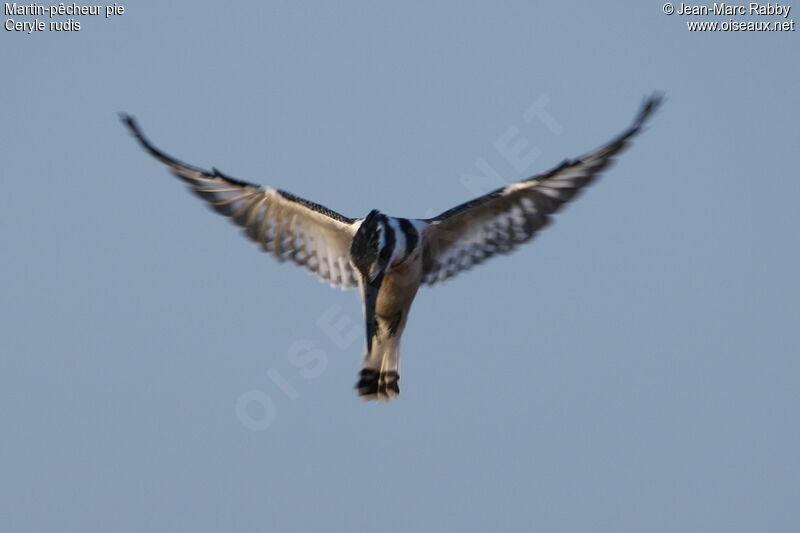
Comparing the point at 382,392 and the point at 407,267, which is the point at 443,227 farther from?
the point at 382,392

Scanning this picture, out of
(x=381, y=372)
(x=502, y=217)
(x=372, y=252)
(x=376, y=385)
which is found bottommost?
(x=376, y=385)

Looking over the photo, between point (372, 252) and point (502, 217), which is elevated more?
point (502, 217)

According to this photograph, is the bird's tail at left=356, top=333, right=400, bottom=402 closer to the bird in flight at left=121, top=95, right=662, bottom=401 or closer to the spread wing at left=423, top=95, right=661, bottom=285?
the bird in flight at left=121, top=95, right=662, bottom=401

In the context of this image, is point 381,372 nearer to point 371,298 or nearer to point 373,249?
point 371,298

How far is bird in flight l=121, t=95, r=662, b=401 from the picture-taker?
1245cm

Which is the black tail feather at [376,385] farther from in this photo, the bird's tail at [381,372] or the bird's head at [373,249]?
the bird's head at [373,249]

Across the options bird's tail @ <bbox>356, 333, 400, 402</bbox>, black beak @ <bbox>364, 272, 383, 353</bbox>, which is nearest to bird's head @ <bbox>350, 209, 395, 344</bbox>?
black beak @ <bbox>364, 272, 383, 353</bbox>

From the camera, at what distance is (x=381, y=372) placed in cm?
1346

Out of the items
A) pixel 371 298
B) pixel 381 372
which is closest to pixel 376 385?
pixel 381 372

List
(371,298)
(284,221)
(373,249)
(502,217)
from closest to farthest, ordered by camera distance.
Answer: (373,249) → (371,298) → (502,217) → (284,221)

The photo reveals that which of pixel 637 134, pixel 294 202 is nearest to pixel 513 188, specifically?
pixel 637 134

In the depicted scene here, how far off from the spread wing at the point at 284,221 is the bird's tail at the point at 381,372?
0.83 metres

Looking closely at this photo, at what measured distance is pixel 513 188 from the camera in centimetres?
1284

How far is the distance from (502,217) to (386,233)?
5.07 ft
